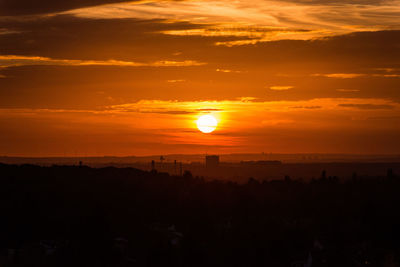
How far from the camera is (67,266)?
42781 mm

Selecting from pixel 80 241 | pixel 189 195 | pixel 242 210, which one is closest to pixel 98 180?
pixel 189 195

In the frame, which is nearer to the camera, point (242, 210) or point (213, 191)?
point (242, 210)

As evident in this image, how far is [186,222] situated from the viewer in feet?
184

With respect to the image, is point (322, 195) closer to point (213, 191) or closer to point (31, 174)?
point (213, 191)

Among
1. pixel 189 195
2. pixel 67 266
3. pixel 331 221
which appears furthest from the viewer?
pixel 189 195

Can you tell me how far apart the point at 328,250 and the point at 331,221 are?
877 cm

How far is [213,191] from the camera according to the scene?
69.1 m

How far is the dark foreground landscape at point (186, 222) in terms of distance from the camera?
45.0 meters

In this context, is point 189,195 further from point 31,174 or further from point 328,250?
point 328,250

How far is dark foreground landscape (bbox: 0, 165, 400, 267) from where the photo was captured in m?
45.0

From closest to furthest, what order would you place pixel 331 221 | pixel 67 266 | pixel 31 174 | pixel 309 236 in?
pixel 67 266 < pixel 309 236 < pixel 331 221 < pixel 31 174

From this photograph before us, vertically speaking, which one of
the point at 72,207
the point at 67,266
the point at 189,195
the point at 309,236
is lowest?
the point at 67,266

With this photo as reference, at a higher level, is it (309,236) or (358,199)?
(358,199)

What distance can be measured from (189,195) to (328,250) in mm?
20803
